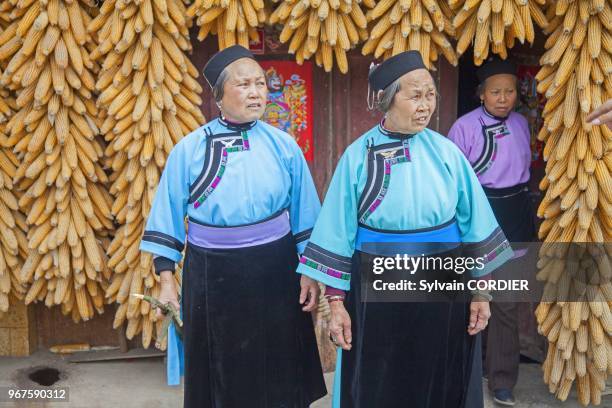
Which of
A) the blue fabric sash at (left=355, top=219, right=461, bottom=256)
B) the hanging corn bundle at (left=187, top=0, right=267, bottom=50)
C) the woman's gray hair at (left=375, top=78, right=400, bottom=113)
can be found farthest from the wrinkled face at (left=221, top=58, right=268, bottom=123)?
the hanging corn bundle at (left=187, top=0, right=267, bottom=50)

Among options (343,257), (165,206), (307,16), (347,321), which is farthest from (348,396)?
(307,16)

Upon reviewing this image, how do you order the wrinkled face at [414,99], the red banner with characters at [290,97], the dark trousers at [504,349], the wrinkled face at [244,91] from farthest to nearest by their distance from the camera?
the red banner with characters at [290,97] → the dark trousers at [504,349] → the wrinkled face at [244,91] → the wrinkled face at [414,99]

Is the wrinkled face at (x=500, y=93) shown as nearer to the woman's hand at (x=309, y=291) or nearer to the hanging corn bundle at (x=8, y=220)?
the woman's hand at (x=309, y=291)

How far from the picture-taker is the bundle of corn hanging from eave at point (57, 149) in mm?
4773

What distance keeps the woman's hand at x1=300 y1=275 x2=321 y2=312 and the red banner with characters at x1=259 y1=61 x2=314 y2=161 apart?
5.31ft

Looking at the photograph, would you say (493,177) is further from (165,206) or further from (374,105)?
(165,206)

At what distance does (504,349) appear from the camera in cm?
503

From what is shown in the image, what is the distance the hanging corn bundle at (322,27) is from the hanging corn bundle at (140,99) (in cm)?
59

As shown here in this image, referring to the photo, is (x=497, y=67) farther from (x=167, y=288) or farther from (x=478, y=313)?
(x=167, y=288)

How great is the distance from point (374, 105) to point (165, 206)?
1.03 m

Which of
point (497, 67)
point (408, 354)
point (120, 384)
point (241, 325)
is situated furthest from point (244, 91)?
point (120, 384)

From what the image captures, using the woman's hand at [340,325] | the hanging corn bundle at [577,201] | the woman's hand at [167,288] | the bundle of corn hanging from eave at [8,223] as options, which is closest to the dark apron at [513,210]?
the hanging corn bundle at [577,201]

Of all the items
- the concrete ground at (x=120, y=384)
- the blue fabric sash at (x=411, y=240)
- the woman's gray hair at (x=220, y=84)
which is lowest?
the concrete ground at (x=120, y=384)

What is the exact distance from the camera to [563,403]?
499 centimetres
